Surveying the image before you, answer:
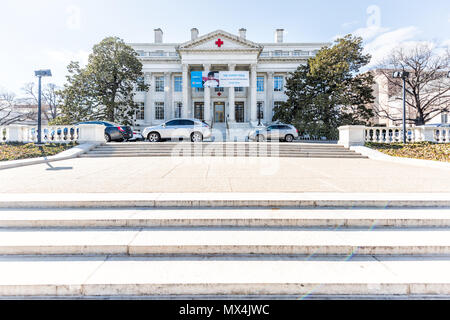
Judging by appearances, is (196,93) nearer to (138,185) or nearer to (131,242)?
(138,185)

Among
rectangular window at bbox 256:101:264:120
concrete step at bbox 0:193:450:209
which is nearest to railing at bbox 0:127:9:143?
concrete step at bbox 0:193:450:209

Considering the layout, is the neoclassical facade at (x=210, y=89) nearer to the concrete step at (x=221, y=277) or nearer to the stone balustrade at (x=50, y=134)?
the stone balustrade at (x=50, y=134)

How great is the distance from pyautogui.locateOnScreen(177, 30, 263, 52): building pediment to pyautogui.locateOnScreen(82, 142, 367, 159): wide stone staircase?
26837 millimetres

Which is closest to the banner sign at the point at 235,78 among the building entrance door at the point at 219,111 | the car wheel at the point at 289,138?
the building entrance door at the point at 219,111

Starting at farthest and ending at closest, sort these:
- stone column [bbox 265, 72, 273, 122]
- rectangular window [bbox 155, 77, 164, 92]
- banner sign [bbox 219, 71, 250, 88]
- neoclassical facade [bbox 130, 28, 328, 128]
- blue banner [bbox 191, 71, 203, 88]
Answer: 1. rectangular window [bbox 155, 77, 164, 92]
2. stone column [bbox 265, 72, 273, 122]
3. neoclassical facade [bbox 130, 28, 328, 128]
4. blue banner [bbox 191, 71, 203, 88]
5. banner sign [bbox 219, 71, 250, 88]

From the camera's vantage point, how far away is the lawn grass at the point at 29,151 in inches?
418

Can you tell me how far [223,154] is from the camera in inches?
500

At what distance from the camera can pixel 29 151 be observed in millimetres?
11633

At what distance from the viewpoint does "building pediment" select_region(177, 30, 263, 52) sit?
3494 centimetres

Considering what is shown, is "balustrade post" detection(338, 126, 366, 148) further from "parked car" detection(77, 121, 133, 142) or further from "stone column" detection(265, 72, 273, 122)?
"stone column" detection(265, 72, 273, 122)

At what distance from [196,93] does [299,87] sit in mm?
19141

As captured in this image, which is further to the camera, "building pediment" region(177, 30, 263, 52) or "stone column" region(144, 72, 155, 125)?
"stone column" region(144, 72, 155, 125)
